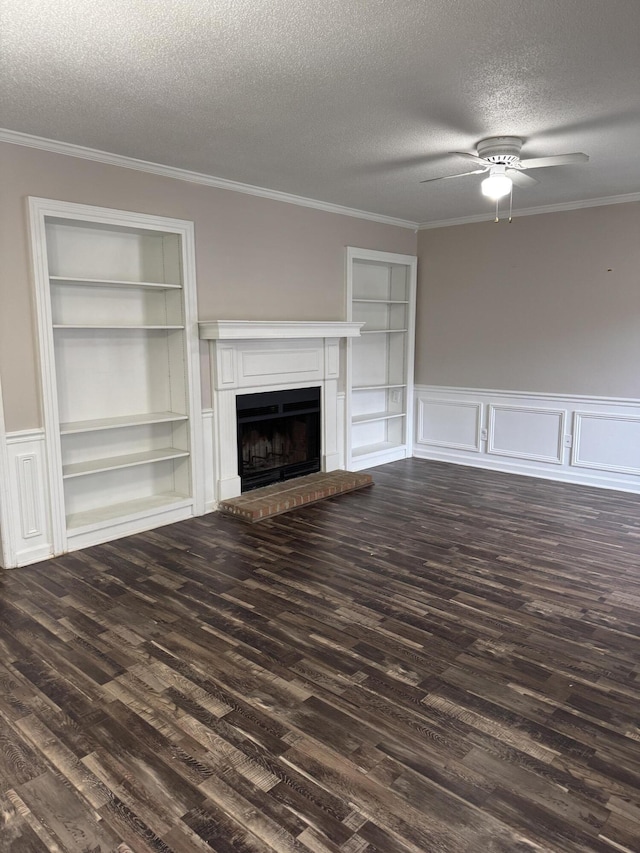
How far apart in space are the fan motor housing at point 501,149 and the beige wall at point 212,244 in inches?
83.1

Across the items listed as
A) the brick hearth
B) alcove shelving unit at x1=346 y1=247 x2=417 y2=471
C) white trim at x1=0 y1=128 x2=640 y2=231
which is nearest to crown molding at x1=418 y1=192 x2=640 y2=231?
white trim at x1=0 y1=128 x2=640 y2=231

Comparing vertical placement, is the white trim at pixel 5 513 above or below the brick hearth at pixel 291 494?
above

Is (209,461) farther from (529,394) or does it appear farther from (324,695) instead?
(529,394)

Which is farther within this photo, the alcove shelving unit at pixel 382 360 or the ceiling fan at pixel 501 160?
the alcove shelving unit at pixel 382 360

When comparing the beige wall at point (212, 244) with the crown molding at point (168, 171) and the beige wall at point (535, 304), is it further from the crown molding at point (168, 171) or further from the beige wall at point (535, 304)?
the beige wall at point (535, 304)

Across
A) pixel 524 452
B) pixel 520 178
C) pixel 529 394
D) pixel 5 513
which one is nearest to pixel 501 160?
pixel 520 178

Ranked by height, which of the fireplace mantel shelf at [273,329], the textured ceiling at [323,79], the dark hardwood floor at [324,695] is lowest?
the dark hardwood floor at [324,695]

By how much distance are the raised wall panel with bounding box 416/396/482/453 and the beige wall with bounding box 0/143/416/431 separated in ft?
5.66

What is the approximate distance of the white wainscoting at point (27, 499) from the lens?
385 cm

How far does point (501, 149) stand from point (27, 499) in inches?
148

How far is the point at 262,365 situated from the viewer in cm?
530

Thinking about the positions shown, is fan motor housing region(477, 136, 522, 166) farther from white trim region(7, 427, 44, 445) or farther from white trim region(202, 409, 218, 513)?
white trim region(7, 427, 44, 445)

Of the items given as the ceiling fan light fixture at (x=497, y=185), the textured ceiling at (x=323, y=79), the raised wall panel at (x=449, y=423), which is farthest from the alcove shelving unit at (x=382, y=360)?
the ceiling fan light fixture at (x=497, y=185)

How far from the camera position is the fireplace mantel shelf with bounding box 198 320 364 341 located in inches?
186
